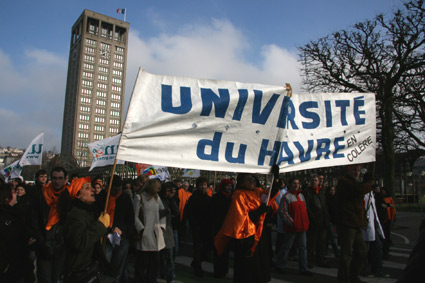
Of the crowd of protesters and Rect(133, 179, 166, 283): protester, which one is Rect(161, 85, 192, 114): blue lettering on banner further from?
Rect(133, 179, 166, 283): protester

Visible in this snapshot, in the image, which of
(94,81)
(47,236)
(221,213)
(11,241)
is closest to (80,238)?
(11,241)

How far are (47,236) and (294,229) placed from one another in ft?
13.9

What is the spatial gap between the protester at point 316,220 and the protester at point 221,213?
206 centimetres

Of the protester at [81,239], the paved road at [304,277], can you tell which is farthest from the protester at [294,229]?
the protester at [81,239]

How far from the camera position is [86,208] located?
3641 millimetres

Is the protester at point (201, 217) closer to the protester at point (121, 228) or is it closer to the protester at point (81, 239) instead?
the protester at point (121, 228)

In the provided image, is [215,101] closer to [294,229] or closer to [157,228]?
[157,228]

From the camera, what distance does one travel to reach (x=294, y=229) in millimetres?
6434

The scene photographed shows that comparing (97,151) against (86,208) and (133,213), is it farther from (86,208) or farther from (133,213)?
(86,208)

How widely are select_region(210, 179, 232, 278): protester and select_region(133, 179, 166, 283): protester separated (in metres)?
1.09

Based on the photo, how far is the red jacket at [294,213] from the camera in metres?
6.40

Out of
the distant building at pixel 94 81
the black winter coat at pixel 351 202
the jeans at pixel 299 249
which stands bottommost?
the jeans at pixel 299 249

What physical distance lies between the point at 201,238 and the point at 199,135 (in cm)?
327

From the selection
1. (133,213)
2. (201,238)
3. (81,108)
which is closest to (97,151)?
(201,238)
